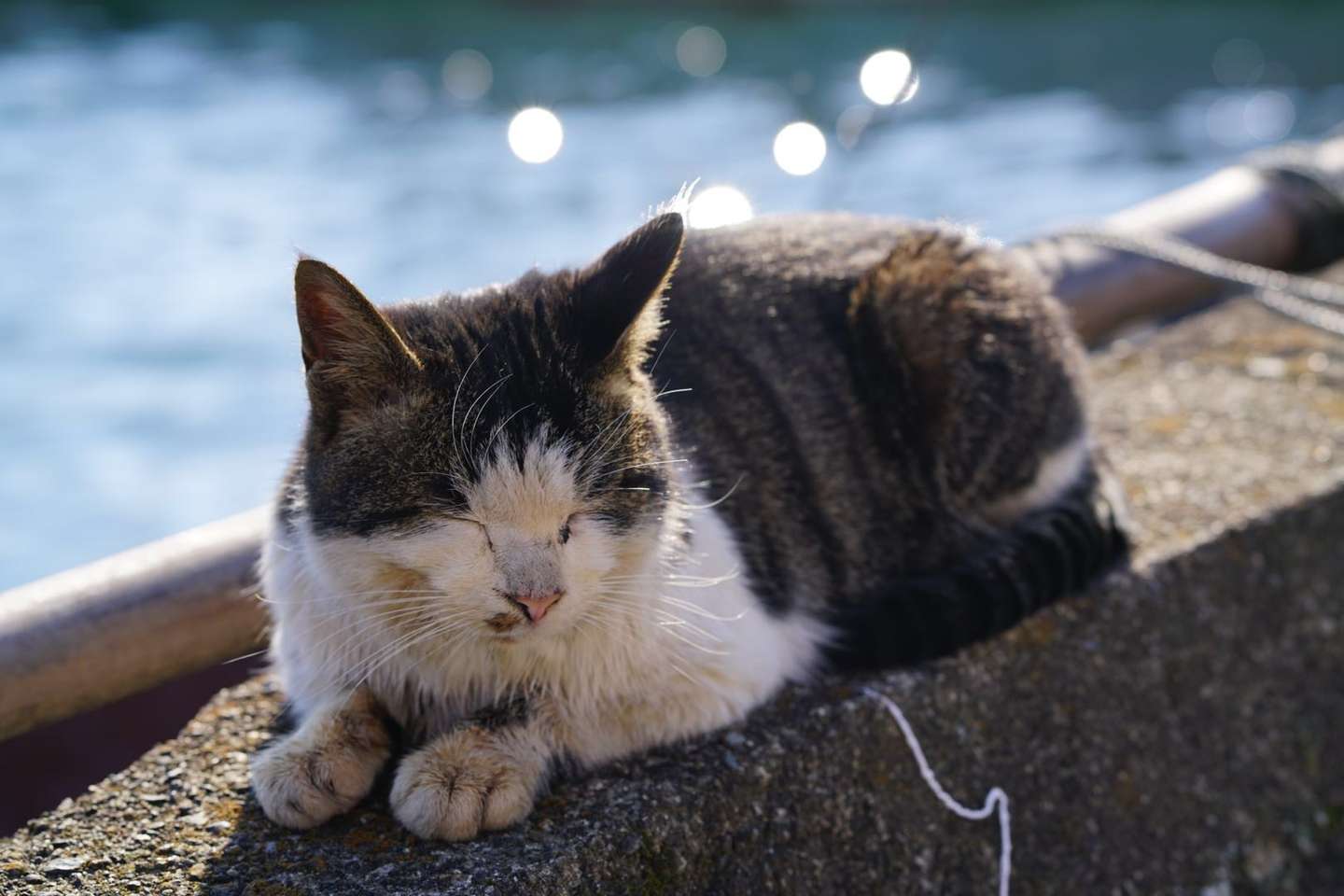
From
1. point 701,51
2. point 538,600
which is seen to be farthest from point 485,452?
point 701,51

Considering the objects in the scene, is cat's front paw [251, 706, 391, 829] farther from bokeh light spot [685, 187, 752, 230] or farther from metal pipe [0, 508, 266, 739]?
bokeh light spot [685, 187, 752, 230]

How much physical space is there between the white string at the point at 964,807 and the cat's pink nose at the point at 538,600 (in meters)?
0.68

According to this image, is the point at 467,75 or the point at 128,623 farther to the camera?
the point at 467,75

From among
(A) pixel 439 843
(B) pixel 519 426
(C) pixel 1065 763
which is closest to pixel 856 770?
(C) pixel 1065 763

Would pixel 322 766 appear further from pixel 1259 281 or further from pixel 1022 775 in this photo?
pixel 1259 281

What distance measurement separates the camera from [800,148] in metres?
8.88

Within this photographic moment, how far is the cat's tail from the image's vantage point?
2102 millimetres

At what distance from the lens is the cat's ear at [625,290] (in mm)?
1672

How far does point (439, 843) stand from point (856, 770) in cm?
64

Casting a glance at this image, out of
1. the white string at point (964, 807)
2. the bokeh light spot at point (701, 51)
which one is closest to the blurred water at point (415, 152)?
the bokeh light spot at point (701, 51)

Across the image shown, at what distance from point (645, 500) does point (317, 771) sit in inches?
22.0

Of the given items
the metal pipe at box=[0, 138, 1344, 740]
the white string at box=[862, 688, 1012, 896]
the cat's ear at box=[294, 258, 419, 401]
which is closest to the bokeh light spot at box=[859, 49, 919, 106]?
the metal pipe at box=[0, 138, 1344, 740]

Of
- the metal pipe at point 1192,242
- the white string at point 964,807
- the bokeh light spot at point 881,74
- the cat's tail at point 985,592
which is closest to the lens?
the white string at point 964,807

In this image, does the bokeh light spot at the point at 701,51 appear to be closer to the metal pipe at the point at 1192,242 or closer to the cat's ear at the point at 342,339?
the metal pipe at the point at 1192,242
